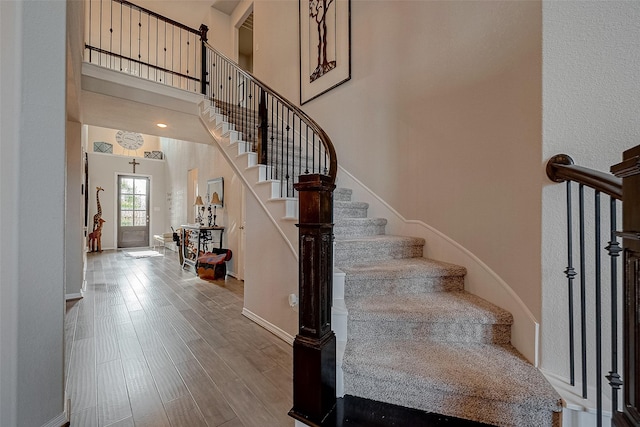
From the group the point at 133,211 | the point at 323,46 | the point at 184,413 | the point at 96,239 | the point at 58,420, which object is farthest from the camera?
the point at 133,211

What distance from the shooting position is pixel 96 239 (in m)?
8.20

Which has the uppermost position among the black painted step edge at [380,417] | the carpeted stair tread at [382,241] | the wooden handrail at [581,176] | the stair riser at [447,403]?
the wooden handrail at [581,176]

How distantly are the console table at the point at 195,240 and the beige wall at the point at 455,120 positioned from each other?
361cm

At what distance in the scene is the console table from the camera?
18.8 ft

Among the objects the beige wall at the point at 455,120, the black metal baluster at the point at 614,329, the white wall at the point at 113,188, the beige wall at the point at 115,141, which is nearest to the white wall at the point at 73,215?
the beige wall at the point at 455,120

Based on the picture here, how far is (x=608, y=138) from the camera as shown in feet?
4.17

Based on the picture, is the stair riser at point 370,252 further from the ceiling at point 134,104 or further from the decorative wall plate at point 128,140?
the decorative wall plate at point 128,140

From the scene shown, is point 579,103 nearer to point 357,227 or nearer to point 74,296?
point 357,227

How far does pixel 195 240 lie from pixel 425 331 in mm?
5439

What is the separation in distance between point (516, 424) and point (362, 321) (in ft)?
2.76

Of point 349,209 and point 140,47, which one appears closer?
point 349,209

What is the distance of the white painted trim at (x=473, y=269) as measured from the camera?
1.51 m

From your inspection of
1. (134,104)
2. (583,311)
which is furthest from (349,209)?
(134,104)

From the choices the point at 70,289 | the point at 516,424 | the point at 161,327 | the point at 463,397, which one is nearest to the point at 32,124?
the point at 161,327
